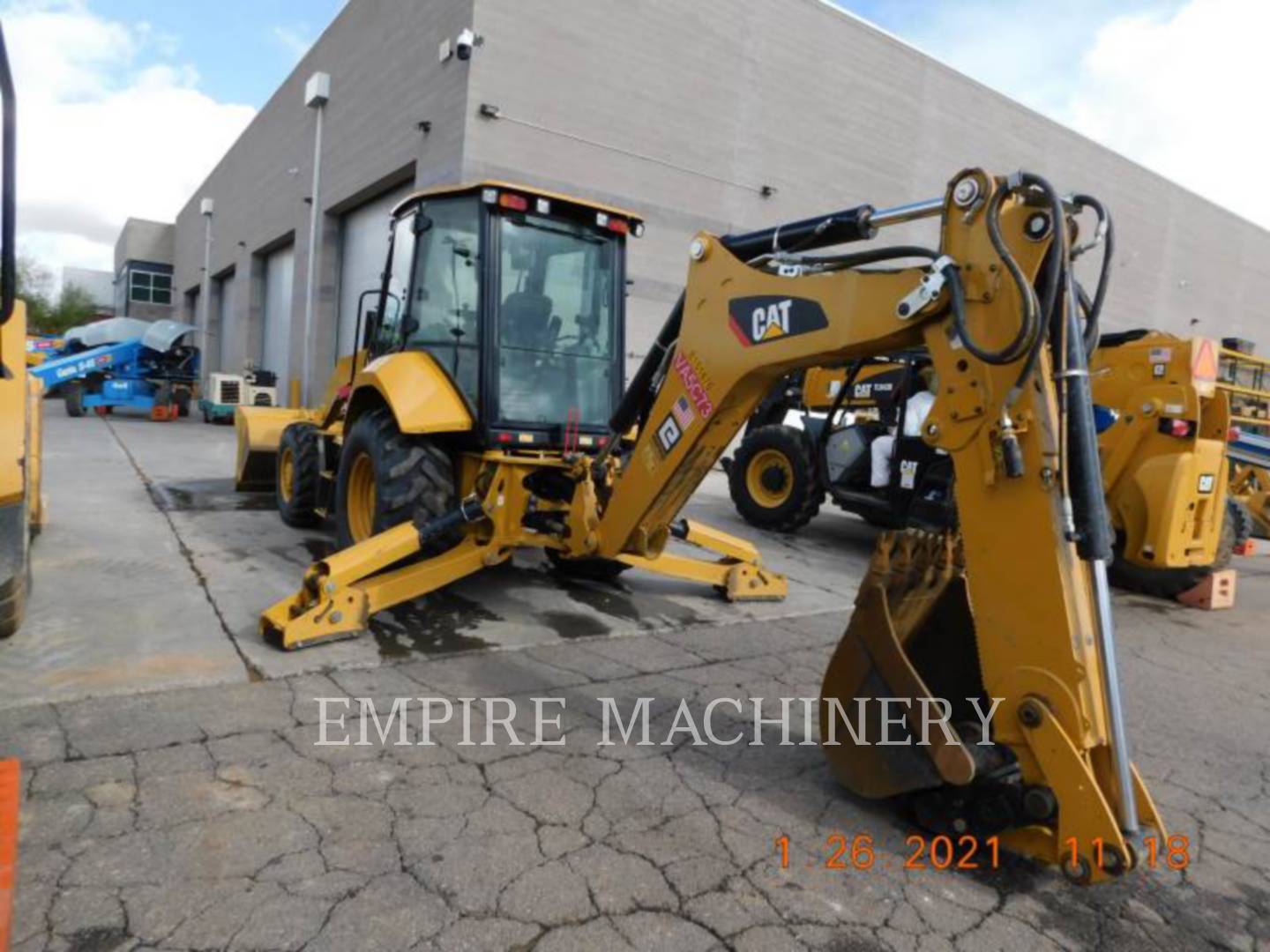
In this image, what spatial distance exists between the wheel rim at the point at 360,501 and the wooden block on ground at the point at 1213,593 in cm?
665

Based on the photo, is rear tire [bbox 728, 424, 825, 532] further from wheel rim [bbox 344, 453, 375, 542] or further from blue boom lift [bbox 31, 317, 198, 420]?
blue boom lift [bbox 31, 317, 198, 420]

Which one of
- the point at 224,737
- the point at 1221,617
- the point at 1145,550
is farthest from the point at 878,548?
the point at 1221,617

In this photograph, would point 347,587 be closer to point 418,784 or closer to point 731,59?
point 418,784

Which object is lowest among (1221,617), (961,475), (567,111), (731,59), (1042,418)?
(1221,617)

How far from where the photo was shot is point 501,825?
265cm

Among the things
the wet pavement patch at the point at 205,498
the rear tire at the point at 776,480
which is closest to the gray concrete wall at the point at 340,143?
the wet pavement patch at the point at 205,498

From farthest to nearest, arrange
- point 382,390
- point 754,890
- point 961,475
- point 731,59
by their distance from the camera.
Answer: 1. point 731,59
2. point 382,390
3. point 961,475
4. point 754,890

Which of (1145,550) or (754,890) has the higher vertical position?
(1145,550)

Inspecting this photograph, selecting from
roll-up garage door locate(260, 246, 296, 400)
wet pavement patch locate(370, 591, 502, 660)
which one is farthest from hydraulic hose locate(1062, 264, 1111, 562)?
roll-up garage door locate(260, 246, 296, 400)

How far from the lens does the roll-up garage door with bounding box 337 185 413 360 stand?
1680 centimetres

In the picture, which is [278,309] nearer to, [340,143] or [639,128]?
[340,143]

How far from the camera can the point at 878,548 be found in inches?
118

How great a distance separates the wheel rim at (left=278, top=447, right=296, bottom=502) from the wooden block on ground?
25.1 ft

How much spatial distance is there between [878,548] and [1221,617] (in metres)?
5.39
